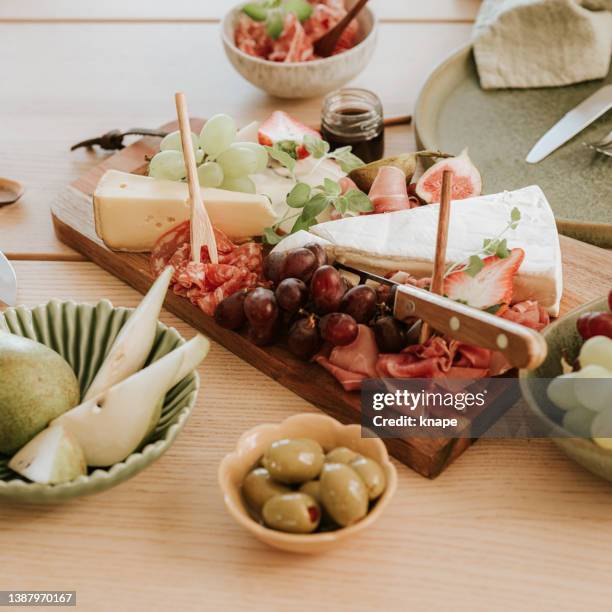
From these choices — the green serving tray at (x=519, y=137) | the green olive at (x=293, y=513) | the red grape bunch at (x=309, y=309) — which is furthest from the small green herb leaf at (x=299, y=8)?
the green olive at (x=293, y=513)

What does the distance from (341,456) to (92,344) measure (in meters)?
0.40

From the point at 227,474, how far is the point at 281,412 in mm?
230

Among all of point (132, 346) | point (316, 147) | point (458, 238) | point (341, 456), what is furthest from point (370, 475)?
point (316, 147)

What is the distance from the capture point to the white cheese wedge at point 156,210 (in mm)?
1355

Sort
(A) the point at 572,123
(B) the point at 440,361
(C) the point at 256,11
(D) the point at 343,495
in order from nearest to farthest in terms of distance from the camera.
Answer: (D) the point at 343,495 → (B) the point at 440,361 → (A) the point at 572,123 → (C) the point at 256,11

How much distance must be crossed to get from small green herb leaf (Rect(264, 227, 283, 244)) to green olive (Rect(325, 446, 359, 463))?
47 cm

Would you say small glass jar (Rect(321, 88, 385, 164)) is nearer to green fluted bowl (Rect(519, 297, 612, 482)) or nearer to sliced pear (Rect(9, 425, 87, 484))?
green fluted bowl (Rect(519, 297, 612, 482))

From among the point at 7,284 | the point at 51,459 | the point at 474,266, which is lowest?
the point at 7,284

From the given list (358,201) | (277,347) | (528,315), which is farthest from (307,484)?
(358,201)

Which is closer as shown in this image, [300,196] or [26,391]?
[26,391]

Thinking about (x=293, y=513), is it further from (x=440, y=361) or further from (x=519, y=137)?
(x=519, y=137)

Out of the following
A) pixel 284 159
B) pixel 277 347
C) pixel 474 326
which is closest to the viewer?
pixel 474 326

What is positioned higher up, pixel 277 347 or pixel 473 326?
pixel 473 326

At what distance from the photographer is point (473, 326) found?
973 mm
